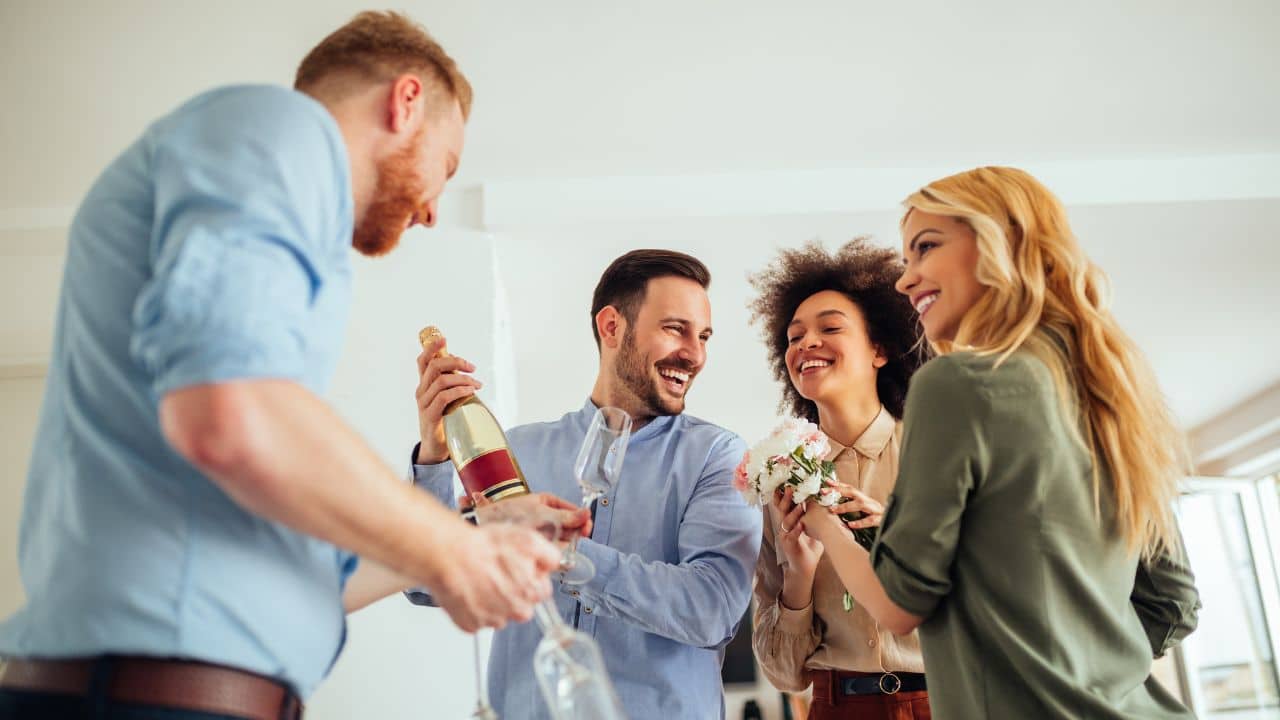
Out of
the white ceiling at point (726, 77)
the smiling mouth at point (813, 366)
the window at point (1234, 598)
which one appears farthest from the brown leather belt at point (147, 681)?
the window at point (1234, 598)

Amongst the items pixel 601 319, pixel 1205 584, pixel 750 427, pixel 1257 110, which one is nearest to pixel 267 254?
pixel 601 319

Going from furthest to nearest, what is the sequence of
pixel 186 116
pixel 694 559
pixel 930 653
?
pixel 694 559
pixel 930 653
pixel 186 116

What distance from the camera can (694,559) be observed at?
2010 mm

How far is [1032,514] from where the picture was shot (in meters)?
1.42

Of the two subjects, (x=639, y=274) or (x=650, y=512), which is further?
(x=639, y=274)

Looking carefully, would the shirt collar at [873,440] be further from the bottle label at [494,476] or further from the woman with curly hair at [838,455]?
the bottle label at [494,476]

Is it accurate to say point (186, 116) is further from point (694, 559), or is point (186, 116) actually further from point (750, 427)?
point (750, 427)

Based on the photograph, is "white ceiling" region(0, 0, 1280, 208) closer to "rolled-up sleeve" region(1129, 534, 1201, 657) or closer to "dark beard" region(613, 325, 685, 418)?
"dark beard" region(613, 325, 685, 418)

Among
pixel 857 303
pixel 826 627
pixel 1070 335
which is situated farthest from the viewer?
pixel 857 303

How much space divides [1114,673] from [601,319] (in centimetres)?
149

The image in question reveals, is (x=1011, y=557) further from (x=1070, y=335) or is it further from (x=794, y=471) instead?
(x=794, y=471)

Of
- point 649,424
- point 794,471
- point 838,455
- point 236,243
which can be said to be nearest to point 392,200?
point 236,243

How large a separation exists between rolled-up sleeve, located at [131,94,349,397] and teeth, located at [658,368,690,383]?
4.71 feet

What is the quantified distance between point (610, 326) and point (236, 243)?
1.69 meters
